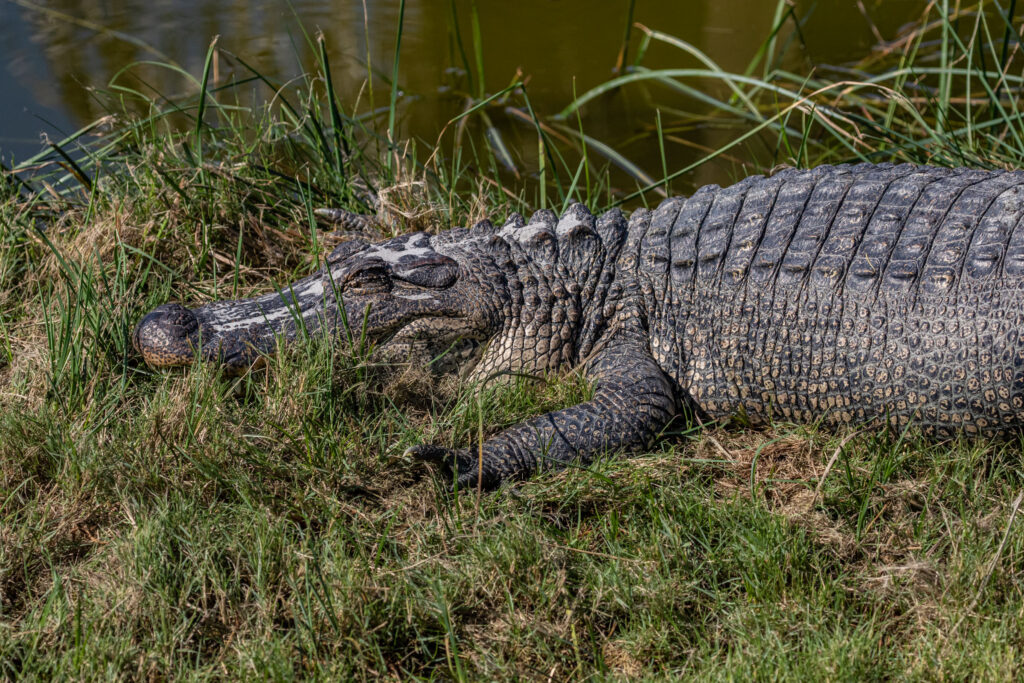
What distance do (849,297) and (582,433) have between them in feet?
3.53

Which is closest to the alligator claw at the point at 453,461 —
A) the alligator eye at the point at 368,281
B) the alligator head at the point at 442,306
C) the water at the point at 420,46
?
the alligator head at the point at 442,306

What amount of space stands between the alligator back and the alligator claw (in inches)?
38.0

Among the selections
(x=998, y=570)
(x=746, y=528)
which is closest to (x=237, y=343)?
(x=746, y=528)

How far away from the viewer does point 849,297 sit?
3420 millimetres

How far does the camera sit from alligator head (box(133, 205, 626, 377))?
3674 millimetres

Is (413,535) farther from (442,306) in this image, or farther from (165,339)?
(165,339)

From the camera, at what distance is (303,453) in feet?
10.2

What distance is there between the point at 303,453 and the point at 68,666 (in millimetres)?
942

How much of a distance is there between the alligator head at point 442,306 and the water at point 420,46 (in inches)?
100

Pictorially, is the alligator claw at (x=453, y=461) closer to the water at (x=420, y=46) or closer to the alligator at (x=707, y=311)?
the alligator at (x=707, y=311)

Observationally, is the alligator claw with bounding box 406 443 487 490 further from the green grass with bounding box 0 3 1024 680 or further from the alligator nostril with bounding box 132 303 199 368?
the alligator nostril with bounding box 132 303 199 368

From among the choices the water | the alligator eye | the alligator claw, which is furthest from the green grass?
the water

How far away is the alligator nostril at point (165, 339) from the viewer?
357 cm

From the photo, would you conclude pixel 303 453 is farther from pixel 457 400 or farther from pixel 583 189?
pixel 583 189
